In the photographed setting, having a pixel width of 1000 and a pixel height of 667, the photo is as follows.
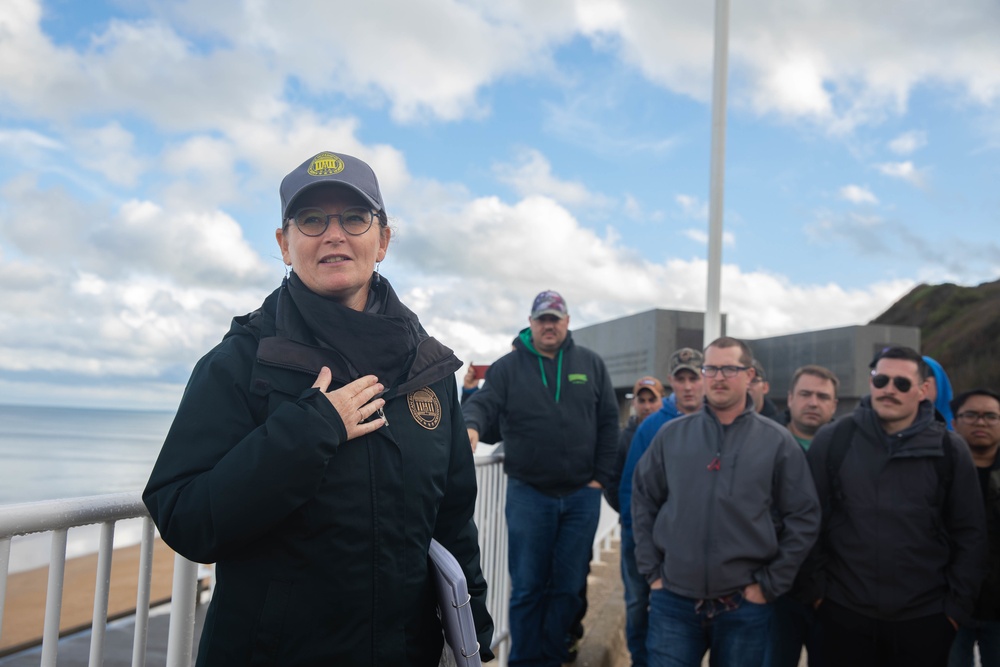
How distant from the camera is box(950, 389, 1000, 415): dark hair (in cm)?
378

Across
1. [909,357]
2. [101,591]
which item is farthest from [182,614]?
[909,357]

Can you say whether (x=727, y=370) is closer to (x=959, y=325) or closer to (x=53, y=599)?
(x=53, y=599)

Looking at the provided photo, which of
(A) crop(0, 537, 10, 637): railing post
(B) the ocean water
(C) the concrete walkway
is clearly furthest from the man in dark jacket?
(B) the ocean water

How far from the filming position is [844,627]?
11.2ft

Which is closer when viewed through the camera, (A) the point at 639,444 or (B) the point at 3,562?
(B) the point at 3,562

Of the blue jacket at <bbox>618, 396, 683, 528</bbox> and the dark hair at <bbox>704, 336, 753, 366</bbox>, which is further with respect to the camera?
the blue jacket at <bbox>618, 396, 683, 528</bbox>

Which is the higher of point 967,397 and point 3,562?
point 967,397

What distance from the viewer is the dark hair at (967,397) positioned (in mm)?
3779

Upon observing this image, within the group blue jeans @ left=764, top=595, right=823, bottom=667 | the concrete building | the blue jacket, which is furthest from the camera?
the concrete building

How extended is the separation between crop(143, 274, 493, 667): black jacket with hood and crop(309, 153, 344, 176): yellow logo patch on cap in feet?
0.87

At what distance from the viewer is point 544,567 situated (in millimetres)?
4520

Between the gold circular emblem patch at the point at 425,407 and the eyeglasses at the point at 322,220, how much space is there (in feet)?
1.42

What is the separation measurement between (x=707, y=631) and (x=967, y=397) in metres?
1.76

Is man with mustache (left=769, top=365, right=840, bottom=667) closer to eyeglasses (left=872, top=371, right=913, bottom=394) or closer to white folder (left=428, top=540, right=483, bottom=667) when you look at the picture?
eyeglasses (left=872, top=371, right=913, bottom=394)
